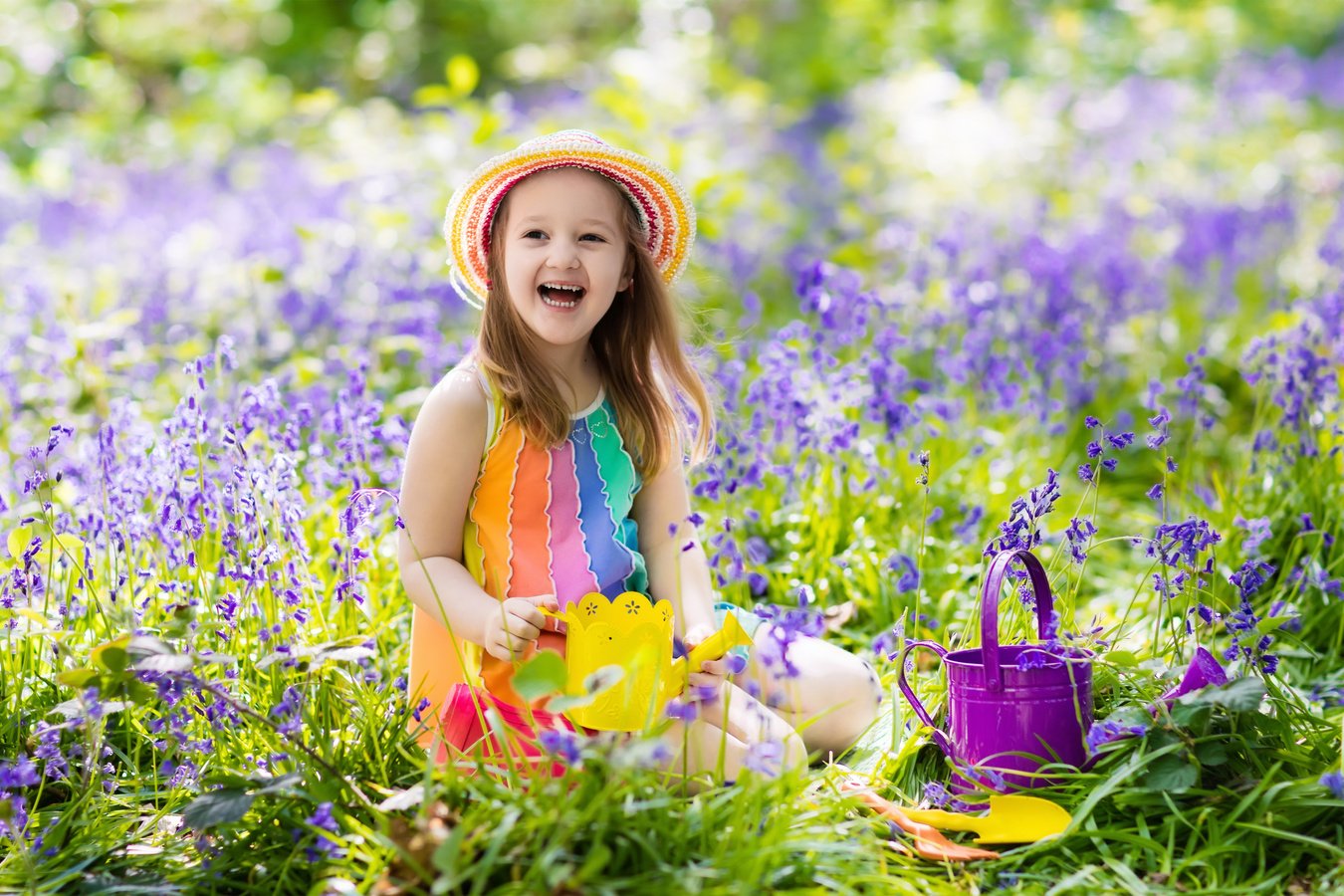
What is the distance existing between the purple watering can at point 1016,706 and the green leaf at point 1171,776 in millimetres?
129

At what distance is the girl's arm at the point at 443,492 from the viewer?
2.37 metres

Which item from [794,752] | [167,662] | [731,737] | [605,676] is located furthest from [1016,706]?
[167,662]

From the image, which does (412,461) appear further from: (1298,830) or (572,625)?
(1298,830)

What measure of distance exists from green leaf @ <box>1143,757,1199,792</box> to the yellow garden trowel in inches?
5.9

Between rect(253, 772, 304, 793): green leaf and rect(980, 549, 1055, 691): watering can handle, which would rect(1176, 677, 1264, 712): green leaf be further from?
rect(253, 772, 304, 793): green leaf

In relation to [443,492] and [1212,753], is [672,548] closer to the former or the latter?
[443,492]

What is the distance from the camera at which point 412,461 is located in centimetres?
242

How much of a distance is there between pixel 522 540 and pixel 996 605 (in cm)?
85

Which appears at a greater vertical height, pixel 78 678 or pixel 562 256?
pixel 562 256

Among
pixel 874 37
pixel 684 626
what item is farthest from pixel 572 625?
pixel 874 37

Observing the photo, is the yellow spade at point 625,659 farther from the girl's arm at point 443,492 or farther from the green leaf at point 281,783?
the green leaf at point 281,783

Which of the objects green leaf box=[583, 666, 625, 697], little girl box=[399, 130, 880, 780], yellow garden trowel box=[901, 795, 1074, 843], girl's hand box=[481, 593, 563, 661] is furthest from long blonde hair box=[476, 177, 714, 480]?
yellow garden trowel box=[901, 795, 1074, 843]

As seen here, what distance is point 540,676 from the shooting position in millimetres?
1749

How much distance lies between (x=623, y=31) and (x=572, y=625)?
12.1 meters
